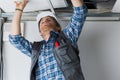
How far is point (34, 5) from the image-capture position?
6.09ft

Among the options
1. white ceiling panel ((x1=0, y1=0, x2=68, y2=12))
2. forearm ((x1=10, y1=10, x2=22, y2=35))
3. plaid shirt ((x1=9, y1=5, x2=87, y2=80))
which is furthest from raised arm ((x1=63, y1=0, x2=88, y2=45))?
forearm ((x1=10, y1=10, x2=22, y2=35))

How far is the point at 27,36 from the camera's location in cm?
200

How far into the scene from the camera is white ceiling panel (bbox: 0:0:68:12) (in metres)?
1.81

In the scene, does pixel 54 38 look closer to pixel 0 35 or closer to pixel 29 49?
pixel 29 49

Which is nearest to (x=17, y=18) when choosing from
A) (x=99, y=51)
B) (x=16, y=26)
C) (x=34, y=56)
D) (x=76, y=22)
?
(x=16, y=26)

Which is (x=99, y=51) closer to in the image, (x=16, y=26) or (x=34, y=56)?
(x=34, y=56)

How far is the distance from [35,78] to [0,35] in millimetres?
500

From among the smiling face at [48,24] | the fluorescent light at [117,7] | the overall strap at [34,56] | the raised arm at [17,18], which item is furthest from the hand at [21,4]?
the fluorescent light at [117,7]

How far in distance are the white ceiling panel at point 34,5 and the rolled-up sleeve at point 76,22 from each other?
20 cm

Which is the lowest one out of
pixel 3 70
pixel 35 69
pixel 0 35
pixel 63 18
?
pixel 3 70

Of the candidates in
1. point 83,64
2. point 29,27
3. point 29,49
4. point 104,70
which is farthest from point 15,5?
point 104,70

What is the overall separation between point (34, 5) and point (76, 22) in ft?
1.23

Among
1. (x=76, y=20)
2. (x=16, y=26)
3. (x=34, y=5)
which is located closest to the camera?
(x=76, y=20)

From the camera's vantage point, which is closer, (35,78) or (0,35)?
(35,78)
